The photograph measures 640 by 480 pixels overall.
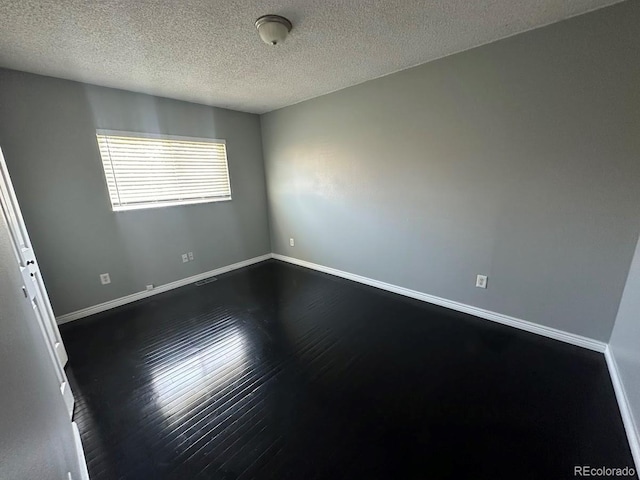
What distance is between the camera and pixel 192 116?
137 inches

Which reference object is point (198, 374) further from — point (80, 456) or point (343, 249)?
A: point (343, 249)

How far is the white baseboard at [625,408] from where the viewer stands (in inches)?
52.0

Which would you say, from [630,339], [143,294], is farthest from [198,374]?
[630,339]

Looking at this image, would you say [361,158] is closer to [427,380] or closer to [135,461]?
[427,380]

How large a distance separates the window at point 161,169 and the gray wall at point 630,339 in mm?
4237

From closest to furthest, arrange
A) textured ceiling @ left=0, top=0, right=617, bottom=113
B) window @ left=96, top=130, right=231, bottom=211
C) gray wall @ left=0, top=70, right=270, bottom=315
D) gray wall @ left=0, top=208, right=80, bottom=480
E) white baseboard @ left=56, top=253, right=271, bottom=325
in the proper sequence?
1. gray wall @ left=0, top=208, right=80, bottom=480
2. textured ceiling @ left=0, top=0, right=617, bottom=113
3. gray wall @ left=0, top=70, right=270, bottom=315
4. white baseboard @ left=56, top=253, right=271, bottom=325
5. window @ left=96, top=130, right=231, bottom=211

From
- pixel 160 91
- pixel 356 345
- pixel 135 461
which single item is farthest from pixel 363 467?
pixel 160 91

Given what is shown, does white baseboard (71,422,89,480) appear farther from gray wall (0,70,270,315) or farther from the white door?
gray wall (0,70,270,315)

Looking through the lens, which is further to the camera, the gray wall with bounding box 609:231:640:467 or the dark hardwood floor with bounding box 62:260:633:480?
the gray wall with bounding box 609:231:640:467

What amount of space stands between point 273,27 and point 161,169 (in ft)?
7.77

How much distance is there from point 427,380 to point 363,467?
759 millimetres

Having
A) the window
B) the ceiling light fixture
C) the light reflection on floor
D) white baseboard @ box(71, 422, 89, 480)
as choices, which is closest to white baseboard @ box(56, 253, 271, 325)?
the window

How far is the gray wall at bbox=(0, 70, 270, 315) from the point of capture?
2426 millimetres

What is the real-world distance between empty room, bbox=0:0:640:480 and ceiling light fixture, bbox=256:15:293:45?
0.8 inches
